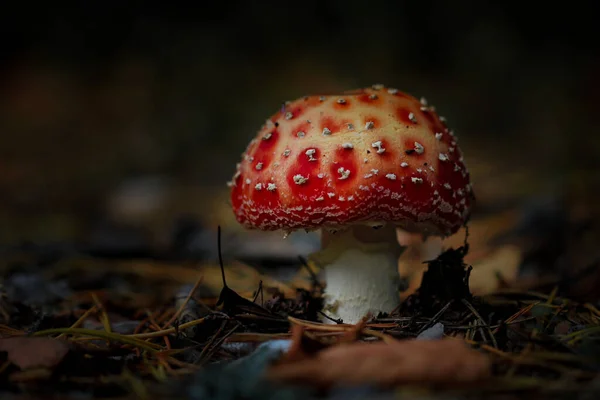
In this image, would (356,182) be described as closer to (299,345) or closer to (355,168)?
(355,168)

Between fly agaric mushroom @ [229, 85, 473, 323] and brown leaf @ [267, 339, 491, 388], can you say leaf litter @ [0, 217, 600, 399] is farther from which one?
fly agaric mushroom @ [229, 85, 473, 323]

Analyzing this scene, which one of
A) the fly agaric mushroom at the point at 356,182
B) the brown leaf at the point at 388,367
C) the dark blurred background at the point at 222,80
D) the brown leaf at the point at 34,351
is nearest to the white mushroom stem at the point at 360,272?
the fly agaric mushroom at the point at 356,182

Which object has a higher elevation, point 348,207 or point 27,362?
point 348,207

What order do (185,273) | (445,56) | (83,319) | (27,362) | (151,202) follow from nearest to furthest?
(27,362)
(83,319)
(185,273)
(151,202)
(445,56)

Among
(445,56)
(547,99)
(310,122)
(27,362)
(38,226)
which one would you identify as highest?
(445,56)

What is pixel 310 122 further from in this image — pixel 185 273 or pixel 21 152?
pixel 21 152

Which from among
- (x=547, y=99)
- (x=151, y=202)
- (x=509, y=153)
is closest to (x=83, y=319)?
(x=151, y=202)

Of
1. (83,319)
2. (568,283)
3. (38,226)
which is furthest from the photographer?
(38,226)

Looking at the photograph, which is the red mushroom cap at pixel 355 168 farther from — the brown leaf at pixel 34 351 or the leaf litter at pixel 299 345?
the brown leaf at pixel 34 351
